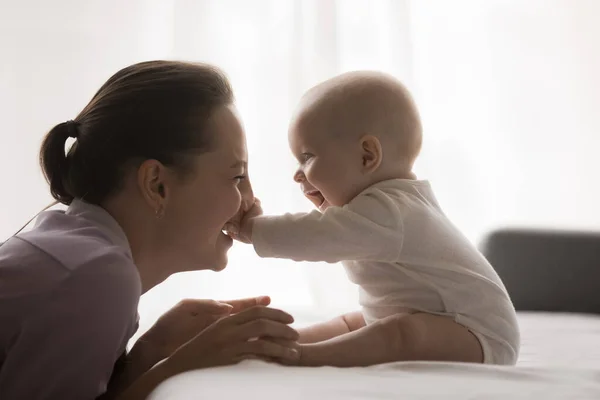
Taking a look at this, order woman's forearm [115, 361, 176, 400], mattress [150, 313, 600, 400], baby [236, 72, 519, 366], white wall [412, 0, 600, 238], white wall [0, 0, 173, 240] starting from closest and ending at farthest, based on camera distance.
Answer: mattress [150, 313, 600, 400]
woman's forearm [115, 361, 176, 400]
baby [236, 72, 519, 366]
white wall [0, 0, 173, 240]
white wall [412, 0, 600, 238]

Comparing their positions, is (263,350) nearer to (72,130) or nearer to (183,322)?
(183,322)

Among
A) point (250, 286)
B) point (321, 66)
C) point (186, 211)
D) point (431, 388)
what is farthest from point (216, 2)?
point (431, 388)

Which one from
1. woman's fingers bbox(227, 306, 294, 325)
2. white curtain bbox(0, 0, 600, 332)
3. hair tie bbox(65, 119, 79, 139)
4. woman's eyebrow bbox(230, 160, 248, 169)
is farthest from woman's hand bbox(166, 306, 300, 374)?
white curtain bbox(0, 0, 600, 332)

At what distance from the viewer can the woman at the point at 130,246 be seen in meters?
0.88

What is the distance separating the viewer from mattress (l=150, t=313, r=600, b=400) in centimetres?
86

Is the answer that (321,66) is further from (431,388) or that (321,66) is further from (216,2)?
(431,388)

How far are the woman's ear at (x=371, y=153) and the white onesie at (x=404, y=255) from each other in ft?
0.15

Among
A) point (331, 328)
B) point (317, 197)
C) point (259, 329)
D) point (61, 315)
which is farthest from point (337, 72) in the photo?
point (61, 315)

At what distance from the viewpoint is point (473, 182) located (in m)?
2.36

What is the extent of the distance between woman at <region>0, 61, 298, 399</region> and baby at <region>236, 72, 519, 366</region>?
9 centimetres

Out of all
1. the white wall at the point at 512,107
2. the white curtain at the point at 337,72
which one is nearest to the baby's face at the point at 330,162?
the white curtain at the point at 337,72

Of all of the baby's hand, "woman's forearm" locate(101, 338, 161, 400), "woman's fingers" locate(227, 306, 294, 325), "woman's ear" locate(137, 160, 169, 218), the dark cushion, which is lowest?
the dark cushion

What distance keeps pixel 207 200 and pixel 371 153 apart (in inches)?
10.4

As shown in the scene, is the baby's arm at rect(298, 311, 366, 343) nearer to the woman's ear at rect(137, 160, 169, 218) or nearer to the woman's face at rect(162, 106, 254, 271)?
the woman's face at rect(162, 106, 254, 271)
